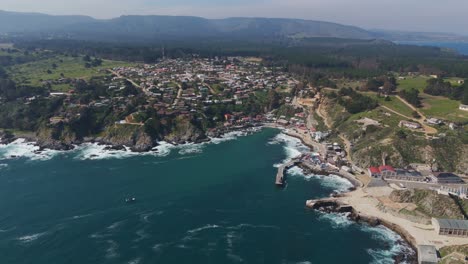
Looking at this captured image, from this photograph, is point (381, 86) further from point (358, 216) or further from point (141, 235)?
point (141, 235)

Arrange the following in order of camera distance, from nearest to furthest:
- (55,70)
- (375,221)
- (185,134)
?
(375,221)
(185,134)
(55,70)

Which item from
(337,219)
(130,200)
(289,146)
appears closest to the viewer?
(337,219)

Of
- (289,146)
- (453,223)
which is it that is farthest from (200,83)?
(453,223)

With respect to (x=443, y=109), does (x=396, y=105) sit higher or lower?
lower

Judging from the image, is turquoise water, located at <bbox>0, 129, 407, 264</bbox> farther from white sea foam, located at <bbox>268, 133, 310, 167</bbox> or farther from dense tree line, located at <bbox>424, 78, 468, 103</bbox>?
dense tree line, located at <bbox>424, 78, 468, 103</bbox>

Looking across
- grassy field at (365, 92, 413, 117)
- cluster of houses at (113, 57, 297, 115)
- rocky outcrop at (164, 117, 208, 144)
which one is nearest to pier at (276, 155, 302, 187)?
rocky outcrop at (164, 117, 208, 144)

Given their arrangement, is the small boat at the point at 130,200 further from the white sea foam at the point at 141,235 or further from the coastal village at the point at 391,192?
the coastal village at the point at 391,192

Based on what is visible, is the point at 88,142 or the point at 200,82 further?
the point at 200,82
